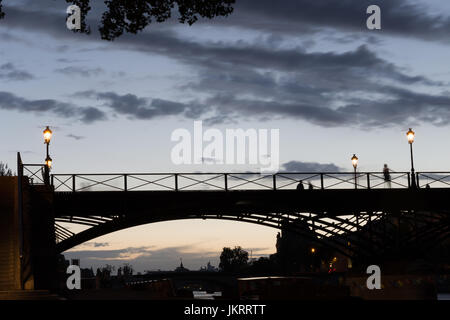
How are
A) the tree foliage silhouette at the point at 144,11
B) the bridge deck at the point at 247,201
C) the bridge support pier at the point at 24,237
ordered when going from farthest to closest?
the bridge deck at the point at 247,201 → the bridge support pier at the point at 24,237 → the tree foliage silhouette at the point at 144,11

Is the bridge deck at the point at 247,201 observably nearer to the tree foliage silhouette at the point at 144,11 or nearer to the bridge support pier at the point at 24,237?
the bridge support pier at the point at 24,237

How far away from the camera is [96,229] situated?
49.5 meters

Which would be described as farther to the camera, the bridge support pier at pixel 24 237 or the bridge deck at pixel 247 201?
the bridge deck at pixel 247 201

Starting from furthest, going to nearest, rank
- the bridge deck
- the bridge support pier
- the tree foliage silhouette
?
the bridge deck
the bridge support pier
the tree foliage silhouette

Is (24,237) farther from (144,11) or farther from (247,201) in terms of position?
(247,201)

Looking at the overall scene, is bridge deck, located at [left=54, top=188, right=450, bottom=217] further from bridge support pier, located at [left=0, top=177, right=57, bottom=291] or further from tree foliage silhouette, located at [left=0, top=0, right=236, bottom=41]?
tree foliage silhouette, located at [left=0, top=0, right=236, bottom=41]

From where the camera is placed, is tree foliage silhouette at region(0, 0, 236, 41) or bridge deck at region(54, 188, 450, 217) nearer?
tree foliage silhouette at region(0, 0, 236, 41)

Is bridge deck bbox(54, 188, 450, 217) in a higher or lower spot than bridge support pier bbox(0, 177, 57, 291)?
higher

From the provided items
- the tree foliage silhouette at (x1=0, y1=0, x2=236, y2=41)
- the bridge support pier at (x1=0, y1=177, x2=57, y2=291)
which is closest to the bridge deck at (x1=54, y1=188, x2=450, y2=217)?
the bridge support pier at (x1=0, y1=177, x2=57, y2=291)

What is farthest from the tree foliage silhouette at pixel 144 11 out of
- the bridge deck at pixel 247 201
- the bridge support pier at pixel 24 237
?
the bridge deck at pixel 247 201

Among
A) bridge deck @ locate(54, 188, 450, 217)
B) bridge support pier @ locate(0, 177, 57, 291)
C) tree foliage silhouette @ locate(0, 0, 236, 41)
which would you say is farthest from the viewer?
bridge deck @ locate(54, 188, 450, 217)

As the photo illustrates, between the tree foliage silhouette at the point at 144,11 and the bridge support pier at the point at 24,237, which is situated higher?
the tree foliage silhouette at the point at 144,11

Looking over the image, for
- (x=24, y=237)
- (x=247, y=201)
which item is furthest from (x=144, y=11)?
(x=247, y=201)
